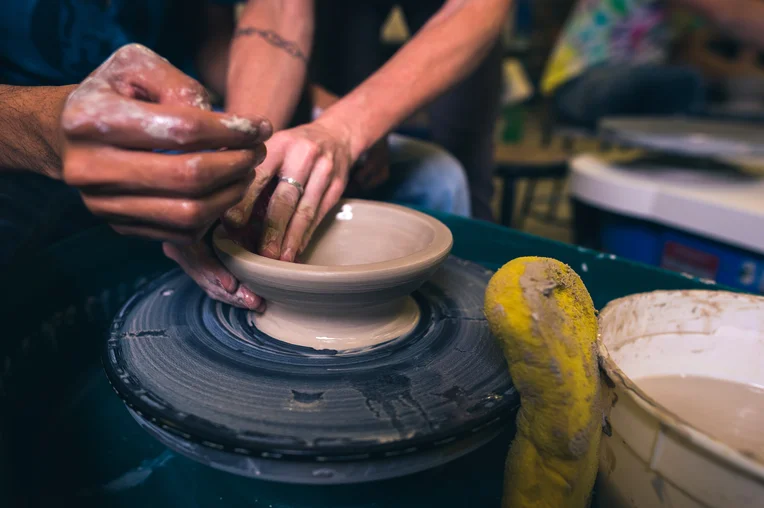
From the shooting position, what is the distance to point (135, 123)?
1.62 feet

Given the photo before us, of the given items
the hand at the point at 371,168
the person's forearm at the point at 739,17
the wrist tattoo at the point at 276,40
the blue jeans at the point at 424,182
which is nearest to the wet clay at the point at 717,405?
the hand at the point at 371,168

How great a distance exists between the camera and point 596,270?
993 mm

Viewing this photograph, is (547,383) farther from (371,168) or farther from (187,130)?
(371,168)

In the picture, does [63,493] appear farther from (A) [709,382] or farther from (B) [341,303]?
(A) [709,382]

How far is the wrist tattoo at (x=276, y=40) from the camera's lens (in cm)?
130

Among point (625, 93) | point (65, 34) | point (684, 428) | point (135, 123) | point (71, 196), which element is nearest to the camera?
point (684, 428)

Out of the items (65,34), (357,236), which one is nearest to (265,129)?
(357,236)

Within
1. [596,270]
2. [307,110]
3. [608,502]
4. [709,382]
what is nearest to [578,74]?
[307,110]

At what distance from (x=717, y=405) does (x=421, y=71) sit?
0.83 meters

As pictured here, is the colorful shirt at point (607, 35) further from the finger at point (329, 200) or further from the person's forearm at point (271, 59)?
the finger at point (329, 200)

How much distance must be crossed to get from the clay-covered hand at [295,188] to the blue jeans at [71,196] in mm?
398

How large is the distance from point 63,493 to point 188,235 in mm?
326

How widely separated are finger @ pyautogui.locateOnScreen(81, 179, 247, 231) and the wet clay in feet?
1.76

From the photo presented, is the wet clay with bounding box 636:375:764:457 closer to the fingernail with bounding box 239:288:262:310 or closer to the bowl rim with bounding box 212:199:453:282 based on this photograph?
the bowl rim with bounding box 212:199:453:282
